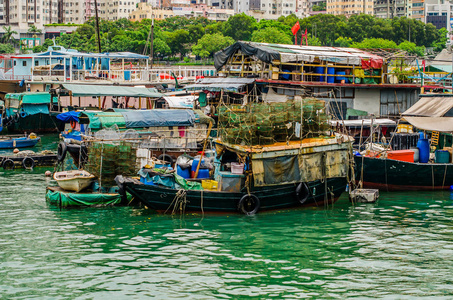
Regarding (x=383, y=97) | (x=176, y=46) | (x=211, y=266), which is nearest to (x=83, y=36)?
(x=176, y=46)

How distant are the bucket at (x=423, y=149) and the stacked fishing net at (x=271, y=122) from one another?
5.44m

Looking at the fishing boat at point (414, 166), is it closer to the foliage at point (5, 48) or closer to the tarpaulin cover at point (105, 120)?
the tarpaulin cover at point (105, 120)

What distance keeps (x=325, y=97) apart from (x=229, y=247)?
18.3 m

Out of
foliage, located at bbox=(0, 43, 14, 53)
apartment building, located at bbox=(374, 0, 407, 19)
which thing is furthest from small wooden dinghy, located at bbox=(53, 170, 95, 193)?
apartment building, located at bbox=(374, 0, 407, 19)

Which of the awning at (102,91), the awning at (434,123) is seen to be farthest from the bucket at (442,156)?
the awning at (102,91)

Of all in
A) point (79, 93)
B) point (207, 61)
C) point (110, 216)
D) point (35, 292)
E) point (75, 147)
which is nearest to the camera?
point (35, 292)

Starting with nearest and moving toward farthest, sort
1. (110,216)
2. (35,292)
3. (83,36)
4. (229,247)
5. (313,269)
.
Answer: (35,292), (313,269), (229,247), (110,216), (83,36)

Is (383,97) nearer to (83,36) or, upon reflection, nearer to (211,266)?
(211,266)

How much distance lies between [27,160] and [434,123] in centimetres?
2015

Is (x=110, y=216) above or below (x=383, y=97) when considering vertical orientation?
below

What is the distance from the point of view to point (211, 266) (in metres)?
16.3

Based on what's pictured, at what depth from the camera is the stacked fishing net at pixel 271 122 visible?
2141cm

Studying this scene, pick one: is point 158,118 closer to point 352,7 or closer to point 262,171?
point 262,171

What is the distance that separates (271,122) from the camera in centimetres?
2148
